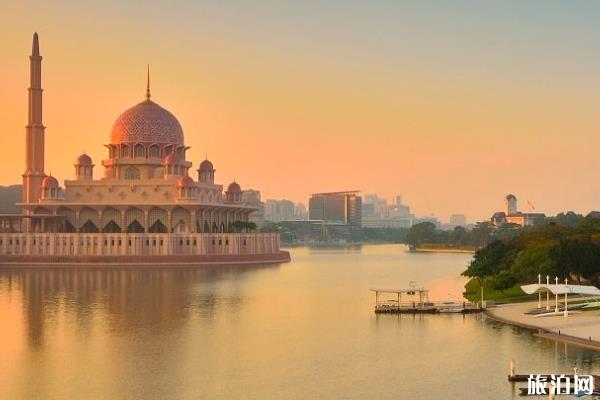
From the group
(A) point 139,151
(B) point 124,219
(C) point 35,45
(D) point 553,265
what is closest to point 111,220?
(B) point 124,219

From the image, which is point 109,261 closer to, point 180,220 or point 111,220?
point 111,220

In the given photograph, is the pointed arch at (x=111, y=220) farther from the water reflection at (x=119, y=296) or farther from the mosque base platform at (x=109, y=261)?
the water reflection at (x=119, y=296)

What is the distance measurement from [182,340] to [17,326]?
463 inches

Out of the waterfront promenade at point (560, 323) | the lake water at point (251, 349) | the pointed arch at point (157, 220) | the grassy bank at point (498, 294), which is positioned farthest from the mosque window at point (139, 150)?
the waterfront promenade at point (560, 323)

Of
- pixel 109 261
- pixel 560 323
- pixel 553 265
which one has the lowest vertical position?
pixel 560 323

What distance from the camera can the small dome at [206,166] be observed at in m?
122

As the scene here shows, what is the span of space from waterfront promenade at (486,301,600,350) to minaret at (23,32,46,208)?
254ft

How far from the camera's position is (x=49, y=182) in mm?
113438

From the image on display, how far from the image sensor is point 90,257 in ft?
349

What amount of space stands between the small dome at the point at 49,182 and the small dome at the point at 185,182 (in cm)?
1658

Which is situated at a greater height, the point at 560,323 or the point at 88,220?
the point at 88,220

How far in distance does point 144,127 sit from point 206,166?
10.5 meters

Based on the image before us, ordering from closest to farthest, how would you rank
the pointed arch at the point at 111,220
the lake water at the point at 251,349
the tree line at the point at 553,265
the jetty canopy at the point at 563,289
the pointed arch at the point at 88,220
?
the lake water at the point at 251,349, the jetty canopy at the point at 563,289, the tree line at the point at 553,265, the pointed arch at the point at 111,220, the pointed arch at the point at 88,220

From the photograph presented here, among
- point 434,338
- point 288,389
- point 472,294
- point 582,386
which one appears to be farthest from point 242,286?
point 582,386
